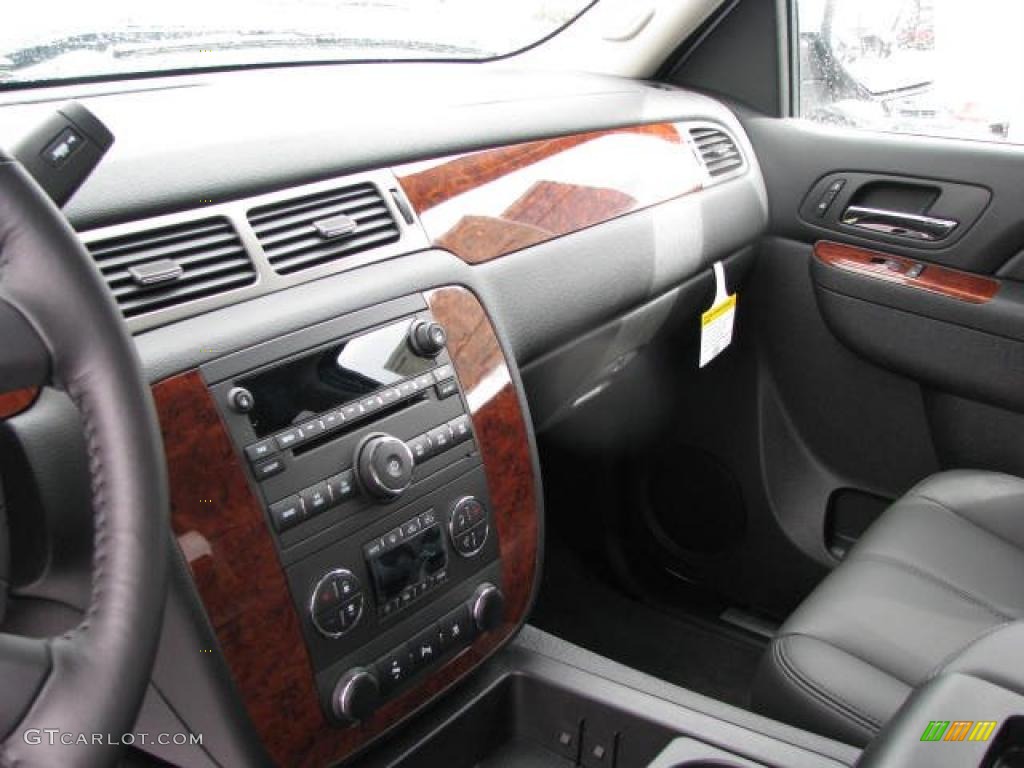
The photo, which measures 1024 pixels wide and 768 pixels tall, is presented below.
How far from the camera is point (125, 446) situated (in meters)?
0.61

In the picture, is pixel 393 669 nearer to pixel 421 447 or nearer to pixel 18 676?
pixel 421 447

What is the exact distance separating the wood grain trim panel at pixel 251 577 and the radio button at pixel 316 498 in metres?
0.05

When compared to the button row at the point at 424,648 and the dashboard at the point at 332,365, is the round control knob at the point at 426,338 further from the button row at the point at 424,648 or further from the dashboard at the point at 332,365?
the button row at the point at 424,648

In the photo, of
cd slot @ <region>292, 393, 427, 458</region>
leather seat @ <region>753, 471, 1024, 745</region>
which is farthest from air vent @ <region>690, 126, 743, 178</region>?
cd slot @ <region>292, 393, 427, 458</region>

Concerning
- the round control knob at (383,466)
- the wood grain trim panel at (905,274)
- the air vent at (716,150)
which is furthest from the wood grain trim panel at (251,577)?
the wood grain trim panel at (905,274)

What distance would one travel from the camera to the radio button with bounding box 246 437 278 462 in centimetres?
91

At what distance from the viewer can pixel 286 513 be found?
0.93m

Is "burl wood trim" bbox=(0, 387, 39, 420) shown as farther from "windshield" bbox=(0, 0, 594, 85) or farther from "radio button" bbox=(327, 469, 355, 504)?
"windshield" bbox=(0, 0, 594, 85)

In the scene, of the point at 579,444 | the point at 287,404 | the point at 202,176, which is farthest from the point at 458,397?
the point at 579,444

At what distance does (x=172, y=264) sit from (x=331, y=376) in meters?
0.18

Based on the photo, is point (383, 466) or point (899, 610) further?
point (899, 610)

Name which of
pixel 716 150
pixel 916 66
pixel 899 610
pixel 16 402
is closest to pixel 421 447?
pixel 16 402

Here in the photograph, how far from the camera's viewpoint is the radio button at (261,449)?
0.91 meters

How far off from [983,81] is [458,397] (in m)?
1.29
